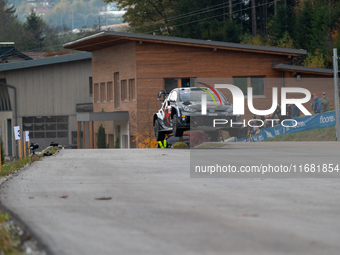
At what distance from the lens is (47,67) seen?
54375 mm

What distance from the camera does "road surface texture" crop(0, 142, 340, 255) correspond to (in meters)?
6.00

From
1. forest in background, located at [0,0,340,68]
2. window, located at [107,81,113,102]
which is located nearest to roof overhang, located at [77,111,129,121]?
window, located at [107,81,113,102]

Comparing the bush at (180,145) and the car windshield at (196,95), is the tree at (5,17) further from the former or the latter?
the car windshield at (196,95)

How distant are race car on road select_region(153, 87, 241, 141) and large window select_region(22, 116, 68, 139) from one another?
34008mm

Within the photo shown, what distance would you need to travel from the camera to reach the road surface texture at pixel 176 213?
236 inches

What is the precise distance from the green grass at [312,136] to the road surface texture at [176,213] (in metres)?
14.7

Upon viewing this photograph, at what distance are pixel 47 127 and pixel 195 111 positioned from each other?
3701cm

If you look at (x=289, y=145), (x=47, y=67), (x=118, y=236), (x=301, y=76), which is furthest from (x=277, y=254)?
(x=47, y=67)

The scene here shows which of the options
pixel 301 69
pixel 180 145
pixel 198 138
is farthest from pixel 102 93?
pixel 198 138

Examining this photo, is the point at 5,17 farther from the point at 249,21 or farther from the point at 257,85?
the point at 257,85

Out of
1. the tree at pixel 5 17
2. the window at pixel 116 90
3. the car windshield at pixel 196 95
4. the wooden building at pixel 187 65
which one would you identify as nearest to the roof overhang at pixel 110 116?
the wooden building at pixel 187 65

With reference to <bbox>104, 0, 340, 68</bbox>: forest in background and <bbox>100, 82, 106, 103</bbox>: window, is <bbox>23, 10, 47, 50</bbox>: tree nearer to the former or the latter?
<bbox>104, 0, 340, 68</bbox>: forest in background

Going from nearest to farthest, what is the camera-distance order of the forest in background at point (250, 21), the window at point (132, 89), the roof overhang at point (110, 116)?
the window at point (132, 89), the roof overhang at point (110, 116), the forest in background at point (250, 21)

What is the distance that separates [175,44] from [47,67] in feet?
62.3
